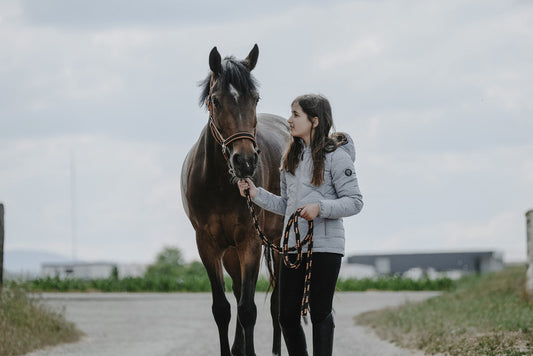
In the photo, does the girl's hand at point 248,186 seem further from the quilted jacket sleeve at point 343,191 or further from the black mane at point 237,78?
the black mane at point 237,78

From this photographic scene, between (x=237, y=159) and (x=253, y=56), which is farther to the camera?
(x=253, y=56)

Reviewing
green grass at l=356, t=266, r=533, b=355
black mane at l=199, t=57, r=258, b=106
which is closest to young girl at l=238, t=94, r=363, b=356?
black mane at l=199, t=57, r=258, b=106

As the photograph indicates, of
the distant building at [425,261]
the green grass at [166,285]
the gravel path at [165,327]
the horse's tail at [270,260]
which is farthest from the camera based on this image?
the distant building at [425,261]

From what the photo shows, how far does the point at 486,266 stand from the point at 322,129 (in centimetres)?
4477

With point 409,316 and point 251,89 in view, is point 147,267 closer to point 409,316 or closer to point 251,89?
point 409,316

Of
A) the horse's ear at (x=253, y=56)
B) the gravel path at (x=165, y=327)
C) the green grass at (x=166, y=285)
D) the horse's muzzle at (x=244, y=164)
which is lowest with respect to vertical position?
the gravel path at (x=165, y=327)

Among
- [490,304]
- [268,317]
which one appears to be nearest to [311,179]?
[490,304]

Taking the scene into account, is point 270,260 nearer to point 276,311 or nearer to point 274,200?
point 276,311

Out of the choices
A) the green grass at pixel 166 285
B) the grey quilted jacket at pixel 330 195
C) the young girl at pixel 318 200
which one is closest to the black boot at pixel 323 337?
the young girl at pixel 318 200

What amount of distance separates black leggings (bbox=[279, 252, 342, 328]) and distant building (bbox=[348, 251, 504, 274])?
152 feet

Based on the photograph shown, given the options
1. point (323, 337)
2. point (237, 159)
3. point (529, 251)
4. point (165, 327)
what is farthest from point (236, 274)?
point (529, 251)

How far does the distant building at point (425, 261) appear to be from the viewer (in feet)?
169

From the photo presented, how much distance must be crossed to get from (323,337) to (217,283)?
1.91m

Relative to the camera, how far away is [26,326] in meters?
11.1
